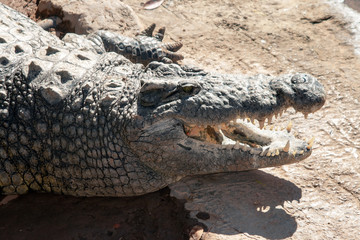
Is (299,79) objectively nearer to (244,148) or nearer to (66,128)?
(244,148)

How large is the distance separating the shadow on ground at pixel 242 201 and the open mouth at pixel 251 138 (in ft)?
1.05

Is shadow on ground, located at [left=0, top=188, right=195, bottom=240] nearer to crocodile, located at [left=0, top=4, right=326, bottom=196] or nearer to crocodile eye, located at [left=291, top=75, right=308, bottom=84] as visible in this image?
crocodile, located at [left=0, top=4, right=326, bottom=196]

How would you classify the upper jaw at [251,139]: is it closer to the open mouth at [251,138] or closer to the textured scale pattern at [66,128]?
the open mouth at [251,138]

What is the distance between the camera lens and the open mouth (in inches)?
145

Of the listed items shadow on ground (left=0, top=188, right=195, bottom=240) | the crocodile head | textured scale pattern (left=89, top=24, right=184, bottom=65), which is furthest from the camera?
textured scale pattern (left=89, top=24, right=184, bottom=65)

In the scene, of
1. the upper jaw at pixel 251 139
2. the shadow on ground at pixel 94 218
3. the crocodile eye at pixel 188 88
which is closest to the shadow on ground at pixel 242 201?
the shadow on ground at pixel 94 218

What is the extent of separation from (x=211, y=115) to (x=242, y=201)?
2.67ft

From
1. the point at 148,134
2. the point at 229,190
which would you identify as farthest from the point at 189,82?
the point at 229,190

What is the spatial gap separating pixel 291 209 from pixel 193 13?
13.5 feet

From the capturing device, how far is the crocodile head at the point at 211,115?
11.4 feet

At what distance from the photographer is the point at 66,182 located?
12.8 feet

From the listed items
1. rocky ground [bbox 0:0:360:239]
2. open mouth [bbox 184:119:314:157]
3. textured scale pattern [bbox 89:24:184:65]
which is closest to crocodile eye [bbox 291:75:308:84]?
open mouth [bbox 184:119:314:157]

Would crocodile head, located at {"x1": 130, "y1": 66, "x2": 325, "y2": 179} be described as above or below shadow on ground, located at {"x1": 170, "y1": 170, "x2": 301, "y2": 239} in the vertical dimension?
above

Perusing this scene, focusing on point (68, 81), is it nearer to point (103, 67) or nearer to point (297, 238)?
point (103, 67)
